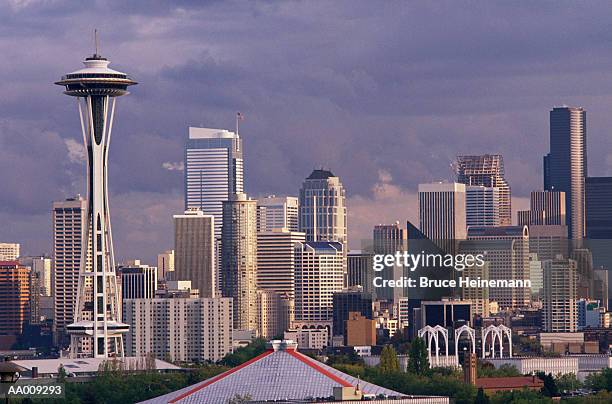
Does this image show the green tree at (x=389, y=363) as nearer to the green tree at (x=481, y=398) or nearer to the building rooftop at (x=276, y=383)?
the green tree at (x=481, y=398)

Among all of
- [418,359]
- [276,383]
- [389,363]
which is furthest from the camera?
[389,363]

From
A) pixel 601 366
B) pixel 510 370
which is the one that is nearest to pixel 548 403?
pixel 510 370

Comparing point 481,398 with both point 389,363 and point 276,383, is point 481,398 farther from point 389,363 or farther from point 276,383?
point 389,363

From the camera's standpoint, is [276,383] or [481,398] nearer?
[276,383]

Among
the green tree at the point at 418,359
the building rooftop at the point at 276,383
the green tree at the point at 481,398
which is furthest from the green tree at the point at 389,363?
the building rooftop at the point at 276,383

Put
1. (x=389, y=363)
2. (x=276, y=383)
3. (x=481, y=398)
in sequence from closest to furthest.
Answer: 1. (x=276, y=383)
2. (x=481, y=398)
3. (x=389, y=363)

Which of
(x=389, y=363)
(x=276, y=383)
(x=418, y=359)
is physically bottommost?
(x=276, y=383)

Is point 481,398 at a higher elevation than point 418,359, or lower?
lower

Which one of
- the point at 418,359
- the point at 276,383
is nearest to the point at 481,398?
the point at 276,383

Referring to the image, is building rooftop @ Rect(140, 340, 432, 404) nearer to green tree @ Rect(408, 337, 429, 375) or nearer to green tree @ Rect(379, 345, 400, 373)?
green tree @ Rect(379, 345, 400, 373)
